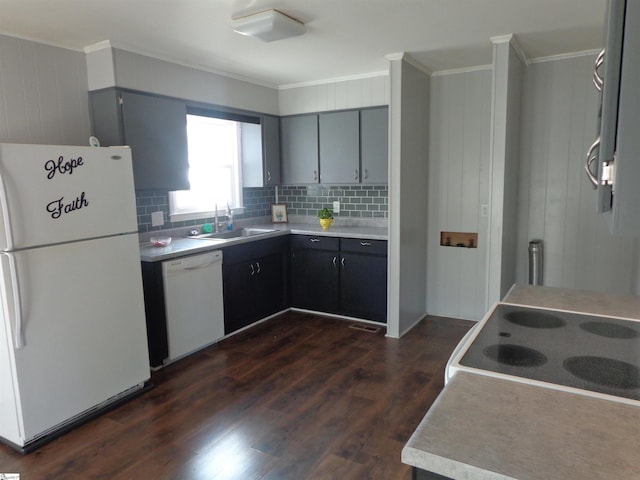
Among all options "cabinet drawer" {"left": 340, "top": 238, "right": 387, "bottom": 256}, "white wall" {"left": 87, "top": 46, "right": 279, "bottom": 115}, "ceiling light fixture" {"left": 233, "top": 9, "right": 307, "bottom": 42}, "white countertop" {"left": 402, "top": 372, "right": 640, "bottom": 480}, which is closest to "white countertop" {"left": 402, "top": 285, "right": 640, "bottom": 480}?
"white countertop" {"left": 402, "top": 372, "right": 640, "bottom": 480}

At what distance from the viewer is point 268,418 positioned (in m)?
2.62

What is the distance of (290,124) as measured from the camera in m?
4.69

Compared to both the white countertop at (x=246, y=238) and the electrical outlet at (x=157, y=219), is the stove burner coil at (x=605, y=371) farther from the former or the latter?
the electrical outlet at (x=157, y=219)

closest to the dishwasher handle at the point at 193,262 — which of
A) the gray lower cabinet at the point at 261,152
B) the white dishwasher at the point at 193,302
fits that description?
the white dishwasher at the point at 193,302

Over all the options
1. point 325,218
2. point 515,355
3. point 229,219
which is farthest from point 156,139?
point 515,355

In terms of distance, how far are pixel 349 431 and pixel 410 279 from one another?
6.00 feet

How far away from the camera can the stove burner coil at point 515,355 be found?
125 cm

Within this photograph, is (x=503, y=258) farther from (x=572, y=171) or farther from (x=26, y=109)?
(x=26, y=109)

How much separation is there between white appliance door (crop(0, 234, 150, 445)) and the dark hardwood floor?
0.55 ft

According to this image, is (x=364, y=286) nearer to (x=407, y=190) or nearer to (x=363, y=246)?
(x=363, y=246)

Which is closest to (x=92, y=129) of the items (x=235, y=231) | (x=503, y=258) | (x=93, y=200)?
(x=93, y=200)

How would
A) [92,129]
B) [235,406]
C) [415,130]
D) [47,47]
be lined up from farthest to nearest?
[415,130], [92,129], [47,47], [235,406]

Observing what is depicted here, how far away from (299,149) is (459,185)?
63.9 inches

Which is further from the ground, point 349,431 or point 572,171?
point 572,171
